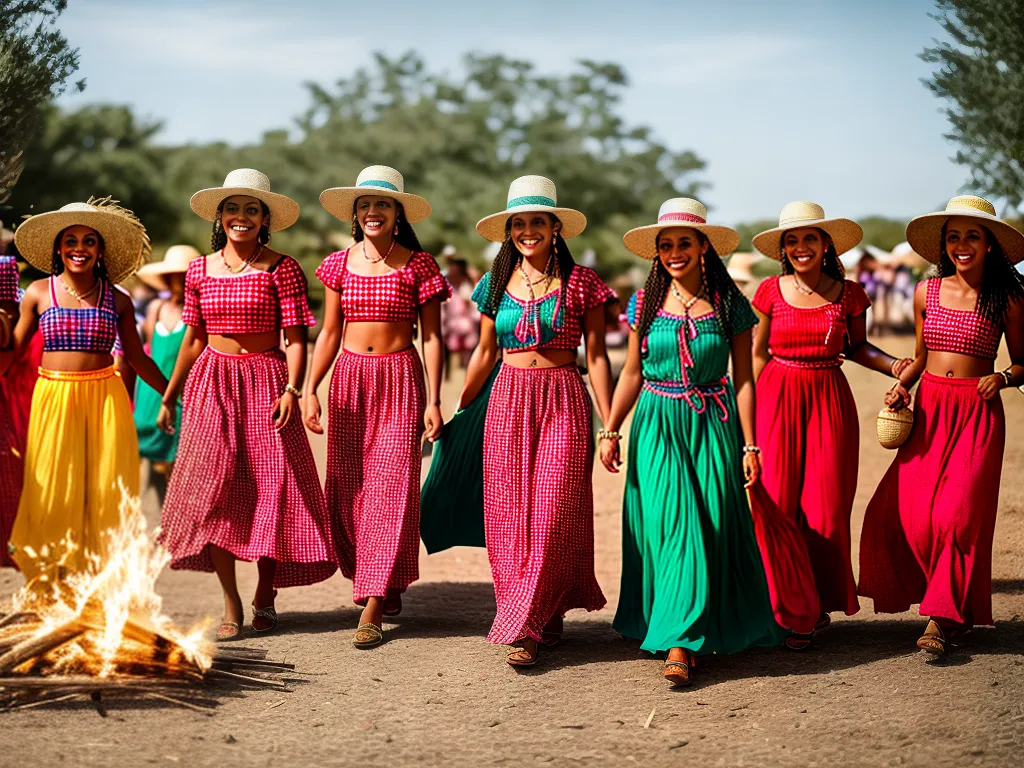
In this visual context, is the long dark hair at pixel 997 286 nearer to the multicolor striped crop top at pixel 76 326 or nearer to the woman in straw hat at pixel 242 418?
the woman in straw hat at pixel 242 418

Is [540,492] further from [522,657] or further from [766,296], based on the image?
[766,296]

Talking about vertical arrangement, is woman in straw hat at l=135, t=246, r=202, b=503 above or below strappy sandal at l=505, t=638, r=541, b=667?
above

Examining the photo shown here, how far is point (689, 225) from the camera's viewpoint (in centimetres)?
577

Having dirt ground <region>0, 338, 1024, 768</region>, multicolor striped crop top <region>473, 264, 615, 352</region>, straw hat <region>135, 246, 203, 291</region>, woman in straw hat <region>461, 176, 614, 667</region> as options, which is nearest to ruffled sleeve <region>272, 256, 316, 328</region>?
woman in straw hat <region>461, 176, 614, 667</region>

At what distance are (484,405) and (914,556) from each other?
2.31 m

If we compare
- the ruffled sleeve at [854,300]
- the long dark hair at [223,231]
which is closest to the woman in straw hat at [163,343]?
the long dark hair at [223,231]

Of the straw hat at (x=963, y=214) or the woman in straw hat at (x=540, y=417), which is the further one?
the straw hat at (x=963, y=214)

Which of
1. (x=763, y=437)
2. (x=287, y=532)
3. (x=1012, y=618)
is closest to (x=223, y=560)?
(x=287, y=532)

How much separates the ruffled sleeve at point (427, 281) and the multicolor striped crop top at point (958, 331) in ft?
8.00

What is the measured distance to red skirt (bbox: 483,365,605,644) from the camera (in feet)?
19.4

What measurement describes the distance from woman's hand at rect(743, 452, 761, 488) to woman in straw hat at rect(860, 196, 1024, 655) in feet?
2.95

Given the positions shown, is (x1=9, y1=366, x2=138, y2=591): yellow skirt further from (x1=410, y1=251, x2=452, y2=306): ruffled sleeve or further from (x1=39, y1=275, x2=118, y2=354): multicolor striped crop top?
(x1=410, y1=251, x2=452, y2=306): ruffled sleeve

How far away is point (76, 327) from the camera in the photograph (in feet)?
20.9

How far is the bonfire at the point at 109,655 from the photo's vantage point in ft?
16.6
